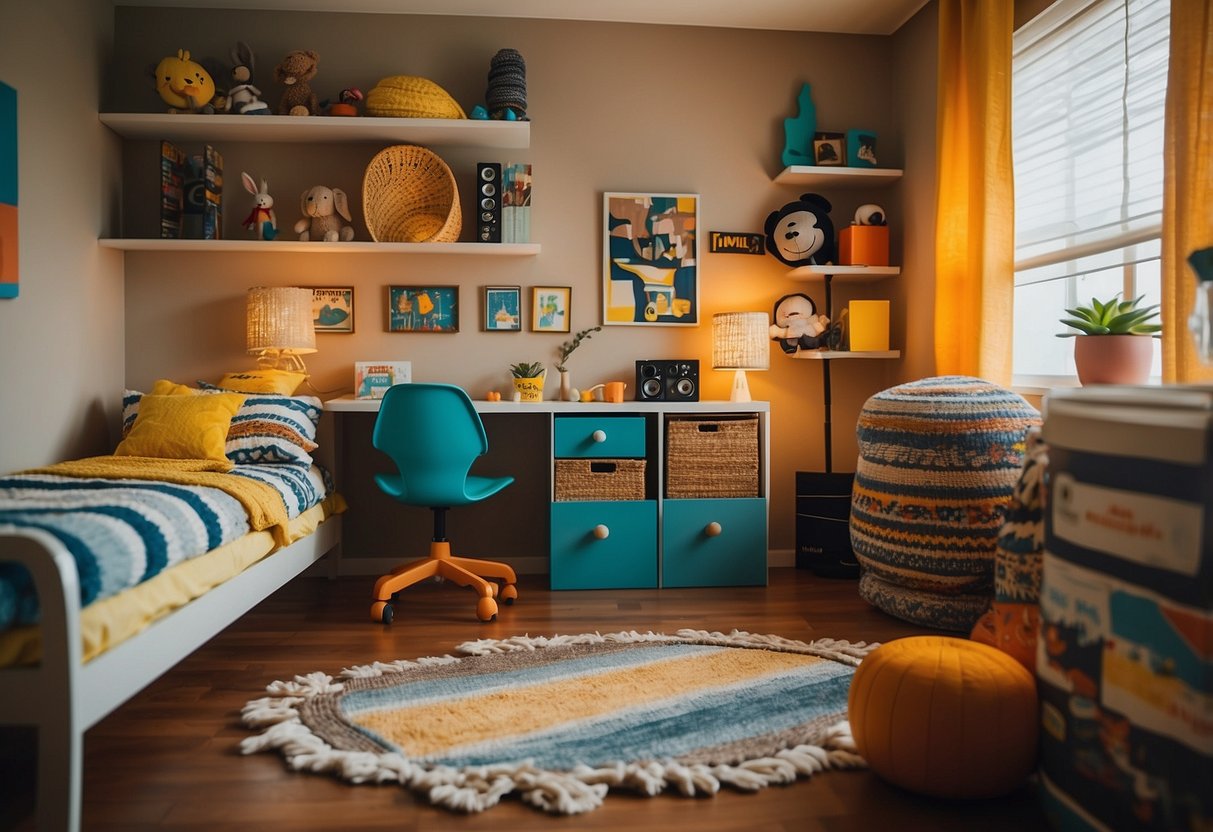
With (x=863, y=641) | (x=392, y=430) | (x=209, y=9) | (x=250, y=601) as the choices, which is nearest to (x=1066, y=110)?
(x=863, y=641)

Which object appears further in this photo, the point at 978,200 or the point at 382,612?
the point at 978,200

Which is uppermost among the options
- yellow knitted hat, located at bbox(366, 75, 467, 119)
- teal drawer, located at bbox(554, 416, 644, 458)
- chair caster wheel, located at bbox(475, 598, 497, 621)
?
yellow knitted hat, located at bbox(366, 75, 467, 119)

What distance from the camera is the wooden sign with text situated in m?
3.89

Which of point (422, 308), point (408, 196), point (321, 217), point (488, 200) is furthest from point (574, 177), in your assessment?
point (321, 217)

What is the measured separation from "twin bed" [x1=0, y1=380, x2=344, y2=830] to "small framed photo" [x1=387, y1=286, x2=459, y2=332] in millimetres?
743

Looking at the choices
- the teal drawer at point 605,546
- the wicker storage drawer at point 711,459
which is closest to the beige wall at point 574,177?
the wicker storage drawer at point 711,459

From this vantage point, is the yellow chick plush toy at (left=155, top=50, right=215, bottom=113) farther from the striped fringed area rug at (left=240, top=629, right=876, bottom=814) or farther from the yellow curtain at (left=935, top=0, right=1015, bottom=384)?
the yellow curtain at (left=935, top=0, right=1015, bottom=384)

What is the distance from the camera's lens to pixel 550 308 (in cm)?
381

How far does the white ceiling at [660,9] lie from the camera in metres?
3.61

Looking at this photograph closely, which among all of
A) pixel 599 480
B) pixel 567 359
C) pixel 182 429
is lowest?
pixel 599 480

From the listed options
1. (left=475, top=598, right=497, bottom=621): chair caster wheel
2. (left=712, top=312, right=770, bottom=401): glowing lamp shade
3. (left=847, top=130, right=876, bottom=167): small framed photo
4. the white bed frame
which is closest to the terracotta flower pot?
(left=712, top=312, right=770, bottom=401): glowing lamp shade

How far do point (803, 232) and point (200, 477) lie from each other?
8.87 feet

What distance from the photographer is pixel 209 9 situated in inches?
143

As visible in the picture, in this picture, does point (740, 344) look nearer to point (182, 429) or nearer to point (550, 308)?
point (550, 308)
